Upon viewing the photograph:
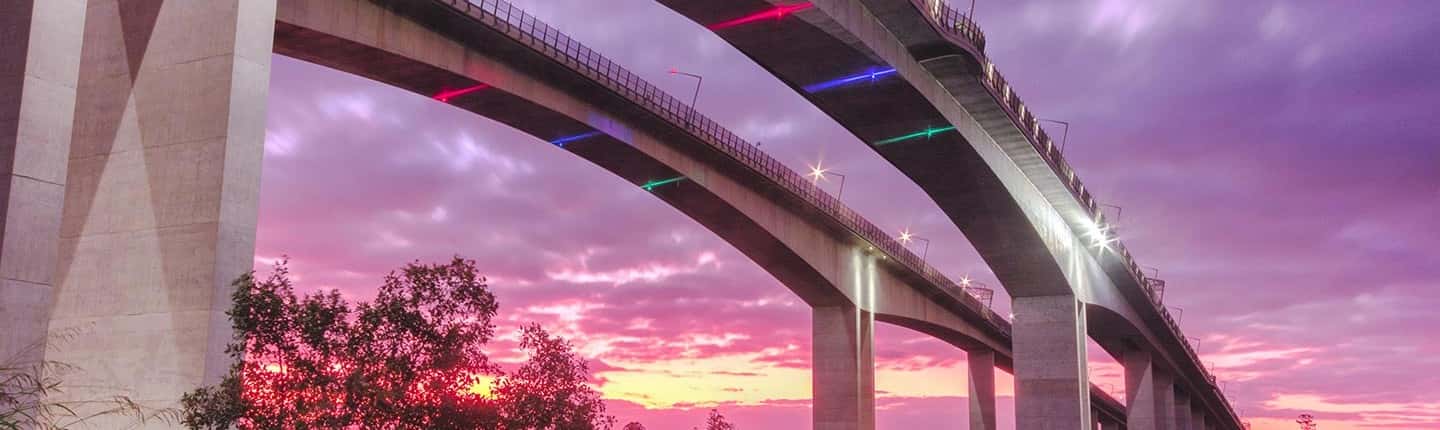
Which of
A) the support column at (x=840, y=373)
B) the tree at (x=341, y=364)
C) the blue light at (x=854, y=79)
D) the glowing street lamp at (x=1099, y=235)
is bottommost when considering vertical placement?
the tree at (x=341, y=364)

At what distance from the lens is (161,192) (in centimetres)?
1916

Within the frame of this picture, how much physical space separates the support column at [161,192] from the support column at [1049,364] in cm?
3692

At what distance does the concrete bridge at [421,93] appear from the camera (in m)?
17.1

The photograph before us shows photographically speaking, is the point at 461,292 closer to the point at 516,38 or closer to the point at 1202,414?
the point at 516,38

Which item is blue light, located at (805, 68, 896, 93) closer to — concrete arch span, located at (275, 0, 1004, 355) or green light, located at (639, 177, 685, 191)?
concrete arch span, located at (275, 0, 1004, 355)

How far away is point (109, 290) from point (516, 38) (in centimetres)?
1704

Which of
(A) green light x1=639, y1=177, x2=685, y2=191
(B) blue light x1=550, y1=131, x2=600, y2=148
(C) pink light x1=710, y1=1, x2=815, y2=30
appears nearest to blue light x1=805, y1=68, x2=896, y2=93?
(C) pink light x1=710, y1=1, x2=815, y2=30

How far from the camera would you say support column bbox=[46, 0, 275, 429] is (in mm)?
18391

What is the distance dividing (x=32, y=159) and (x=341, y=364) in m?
4.97

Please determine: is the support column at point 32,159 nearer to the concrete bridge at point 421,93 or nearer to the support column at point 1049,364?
the concrete bridge at point 421,93

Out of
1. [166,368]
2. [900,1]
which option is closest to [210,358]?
[166,368]

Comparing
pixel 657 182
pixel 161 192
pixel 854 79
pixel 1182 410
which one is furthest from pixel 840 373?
pixel 1182 410

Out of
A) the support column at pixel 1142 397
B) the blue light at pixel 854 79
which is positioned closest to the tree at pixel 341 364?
the blue light at pixel 854 79

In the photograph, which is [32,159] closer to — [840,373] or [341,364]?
[341,364]
